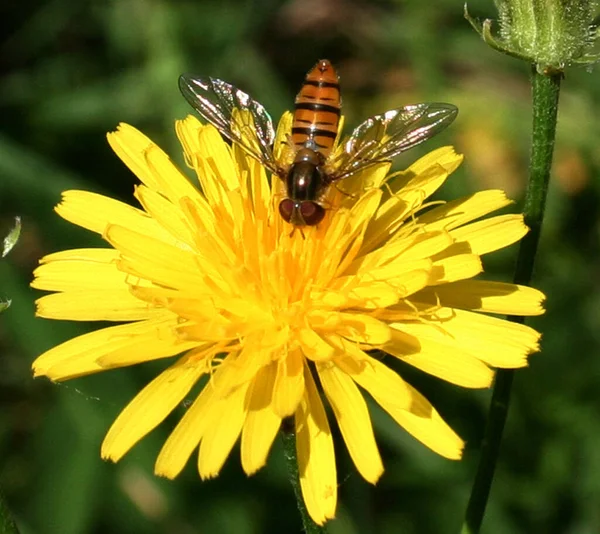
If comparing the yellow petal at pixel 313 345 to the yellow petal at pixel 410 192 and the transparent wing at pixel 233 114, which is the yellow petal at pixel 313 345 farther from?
the transparent wing at pixel 233 114

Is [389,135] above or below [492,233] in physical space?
above

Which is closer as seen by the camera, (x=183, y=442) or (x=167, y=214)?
(x=183, y=442)

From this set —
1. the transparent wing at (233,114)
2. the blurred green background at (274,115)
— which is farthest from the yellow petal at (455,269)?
the blurred green background at (274,115)

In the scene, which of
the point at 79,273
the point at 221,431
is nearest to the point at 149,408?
the point at 221,431

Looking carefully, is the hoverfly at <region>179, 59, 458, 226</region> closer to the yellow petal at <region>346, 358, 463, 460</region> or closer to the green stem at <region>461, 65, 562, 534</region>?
the green stem at <region>461, 65, 562, 534</region>

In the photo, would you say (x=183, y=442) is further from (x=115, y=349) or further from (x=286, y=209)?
(x=286, y=209)
